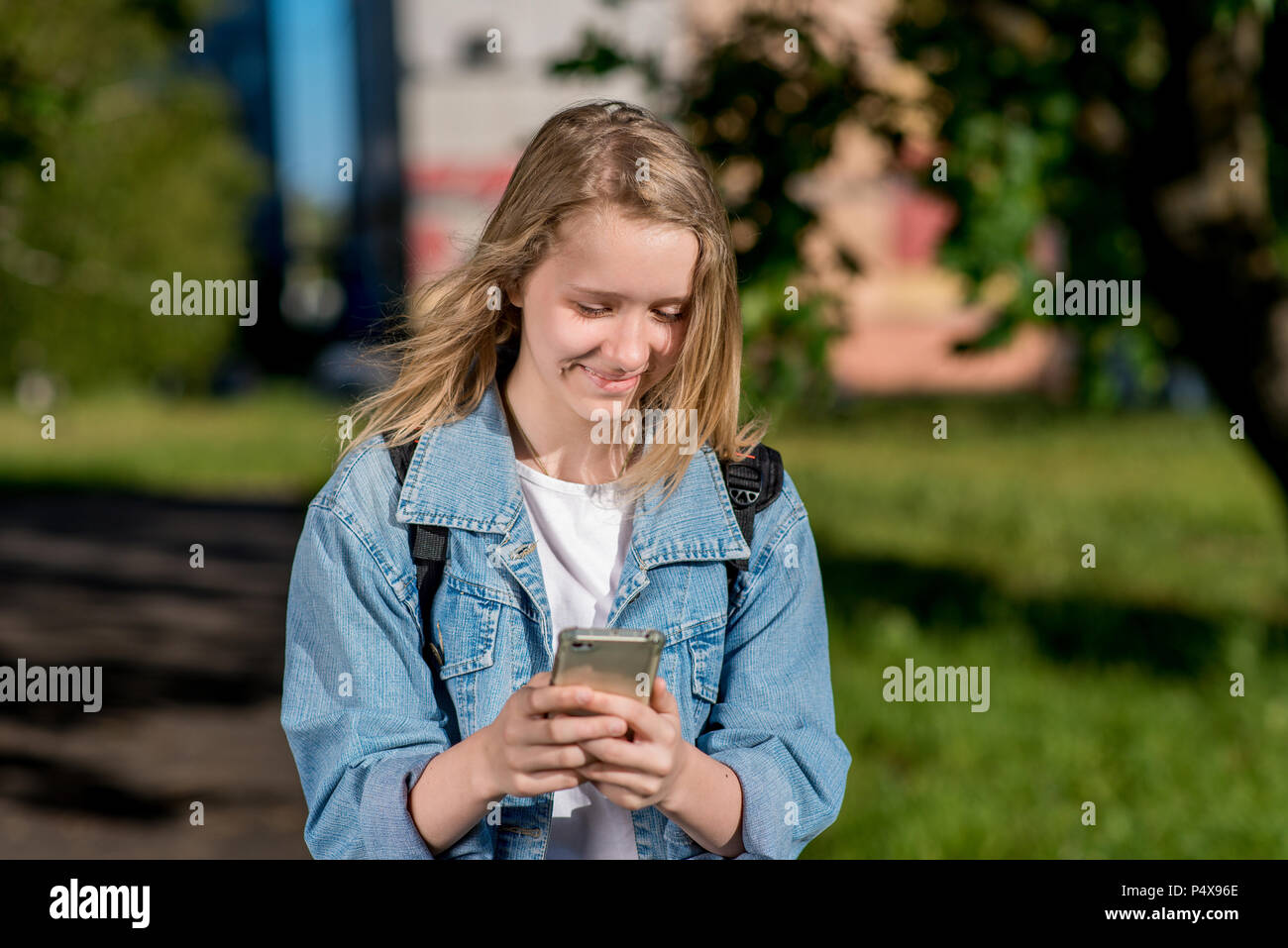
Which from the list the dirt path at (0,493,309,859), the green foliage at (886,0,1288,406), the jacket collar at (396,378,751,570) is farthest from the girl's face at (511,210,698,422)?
the dirt path at (0,493,309,859)

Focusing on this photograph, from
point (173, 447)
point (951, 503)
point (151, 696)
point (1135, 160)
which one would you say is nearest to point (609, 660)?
point (1135, 160)

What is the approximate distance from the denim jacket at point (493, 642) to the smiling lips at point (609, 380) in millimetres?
176

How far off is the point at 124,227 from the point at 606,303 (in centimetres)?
2518

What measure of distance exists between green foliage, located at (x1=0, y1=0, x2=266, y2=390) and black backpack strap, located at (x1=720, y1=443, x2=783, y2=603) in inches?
755

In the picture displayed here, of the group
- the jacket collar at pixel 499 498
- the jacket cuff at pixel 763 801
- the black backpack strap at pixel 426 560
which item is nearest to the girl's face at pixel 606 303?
the jacket collar at pixel 499 498

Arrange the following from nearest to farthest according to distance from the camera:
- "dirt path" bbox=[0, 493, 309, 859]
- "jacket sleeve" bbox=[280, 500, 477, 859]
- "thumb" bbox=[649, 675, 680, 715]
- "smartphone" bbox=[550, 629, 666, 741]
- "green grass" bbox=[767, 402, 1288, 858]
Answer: "smartphone" bbox=[550, 629, 666, 741] < "thumb" bbox=[649, 675, 680, 715] < "jacket sleeve" bbox=[280, 500, 477, 859] < "green grass" bbox=[767, 402, 1288, 858] < "dirt path" bbox=[0, 493, 309, 859]

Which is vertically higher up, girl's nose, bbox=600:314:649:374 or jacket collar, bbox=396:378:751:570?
girl's nose, bbox=600:314:649:374

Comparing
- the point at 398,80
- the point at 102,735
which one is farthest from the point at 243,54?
the point at 102,735

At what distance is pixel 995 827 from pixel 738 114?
2.90 metres

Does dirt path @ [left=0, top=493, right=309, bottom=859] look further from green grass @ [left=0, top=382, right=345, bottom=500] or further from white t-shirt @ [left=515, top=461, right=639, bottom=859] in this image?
white t-shirt @ [left=515, top=461, right=639, bottom=859]

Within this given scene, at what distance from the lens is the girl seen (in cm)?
172

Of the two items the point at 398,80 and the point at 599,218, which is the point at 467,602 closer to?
the point at 599,218

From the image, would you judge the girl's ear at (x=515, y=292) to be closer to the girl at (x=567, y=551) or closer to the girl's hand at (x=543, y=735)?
the girl at (x=567, y=551)

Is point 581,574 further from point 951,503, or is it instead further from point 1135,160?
point 951,503
